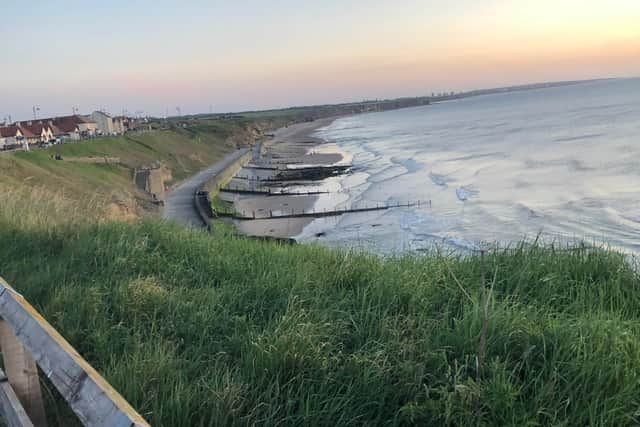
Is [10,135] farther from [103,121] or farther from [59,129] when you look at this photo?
[103,121]

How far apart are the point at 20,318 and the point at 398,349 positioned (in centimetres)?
223

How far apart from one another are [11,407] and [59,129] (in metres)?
109

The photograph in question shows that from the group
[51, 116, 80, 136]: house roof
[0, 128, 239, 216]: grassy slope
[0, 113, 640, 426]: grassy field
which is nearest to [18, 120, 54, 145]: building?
[51, 116, 80, 136]: house roof

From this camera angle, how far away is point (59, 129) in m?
98.7

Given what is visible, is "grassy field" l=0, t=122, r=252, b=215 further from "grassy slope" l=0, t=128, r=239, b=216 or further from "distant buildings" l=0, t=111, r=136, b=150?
"distant buildings" l=0, t=111, r=136, b=150

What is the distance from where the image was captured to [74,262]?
19.5 feet

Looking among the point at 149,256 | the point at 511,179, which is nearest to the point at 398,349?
the point at 149,256

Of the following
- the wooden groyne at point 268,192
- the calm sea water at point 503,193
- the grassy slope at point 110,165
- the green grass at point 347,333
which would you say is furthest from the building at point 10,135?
the green grass at point 347,333

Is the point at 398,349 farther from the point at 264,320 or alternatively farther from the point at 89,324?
the point at 89,324

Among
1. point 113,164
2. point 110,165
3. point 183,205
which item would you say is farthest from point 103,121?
point 183,205

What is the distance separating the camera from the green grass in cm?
286

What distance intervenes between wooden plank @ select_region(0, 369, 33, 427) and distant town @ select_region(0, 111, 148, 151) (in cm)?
7723

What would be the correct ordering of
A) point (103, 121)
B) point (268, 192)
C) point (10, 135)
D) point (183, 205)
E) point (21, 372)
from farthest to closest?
1. point (103, 121)
2. point (10, 135)
3. point (268, 192)
4. point (183, 205)
5. point (21, 372)

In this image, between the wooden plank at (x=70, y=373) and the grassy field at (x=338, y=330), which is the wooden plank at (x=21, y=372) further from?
the grassy field at (x=338, y=330)
